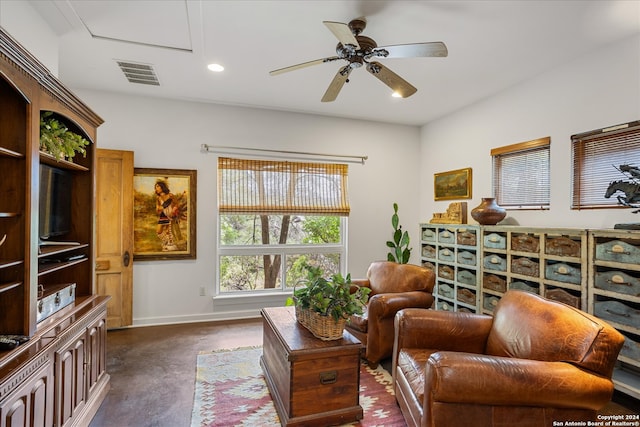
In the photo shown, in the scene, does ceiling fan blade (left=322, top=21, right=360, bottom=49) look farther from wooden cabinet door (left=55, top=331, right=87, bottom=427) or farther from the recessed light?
wooden cabinet door (left=55, top=331, right=87, bottom=427)

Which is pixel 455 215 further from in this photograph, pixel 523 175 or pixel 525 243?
pixel 525 243

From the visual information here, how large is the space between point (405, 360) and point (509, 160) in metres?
2.71

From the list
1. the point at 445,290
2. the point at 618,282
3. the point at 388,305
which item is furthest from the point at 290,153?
the point at 618,282

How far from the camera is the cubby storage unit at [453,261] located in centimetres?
345

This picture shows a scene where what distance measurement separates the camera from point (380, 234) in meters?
4.87

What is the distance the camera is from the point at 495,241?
3.21 m

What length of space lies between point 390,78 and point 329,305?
1.69 metres

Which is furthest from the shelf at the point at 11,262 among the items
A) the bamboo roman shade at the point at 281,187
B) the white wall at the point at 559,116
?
the white wall at the point at 559,116

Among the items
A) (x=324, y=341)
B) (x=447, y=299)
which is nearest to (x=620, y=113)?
(x=447, y=299)

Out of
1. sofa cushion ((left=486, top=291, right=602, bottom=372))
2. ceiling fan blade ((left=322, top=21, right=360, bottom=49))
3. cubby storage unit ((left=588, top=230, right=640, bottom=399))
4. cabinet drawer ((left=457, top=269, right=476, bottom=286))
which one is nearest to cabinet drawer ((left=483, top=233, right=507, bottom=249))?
cabinet drawer ((left=457, top=269, right=476, bottom=286))

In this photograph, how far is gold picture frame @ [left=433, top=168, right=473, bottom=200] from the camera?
412 cm

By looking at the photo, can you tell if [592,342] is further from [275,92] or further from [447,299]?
[275,92]

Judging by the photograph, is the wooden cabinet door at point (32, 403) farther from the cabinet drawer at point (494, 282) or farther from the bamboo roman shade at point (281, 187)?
the cabinet drawer at point (494, 282)

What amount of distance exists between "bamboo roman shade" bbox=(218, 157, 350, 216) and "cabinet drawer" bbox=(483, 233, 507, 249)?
1.90 m
